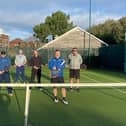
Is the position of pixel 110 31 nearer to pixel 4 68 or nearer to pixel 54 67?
pixel 4 68

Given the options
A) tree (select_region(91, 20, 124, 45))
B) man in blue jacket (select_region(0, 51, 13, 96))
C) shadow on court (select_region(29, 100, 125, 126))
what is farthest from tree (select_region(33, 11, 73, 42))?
shadow on court (select_region(29, 100, 125, 126))

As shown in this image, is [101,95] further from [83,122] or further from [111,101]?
[83,122]

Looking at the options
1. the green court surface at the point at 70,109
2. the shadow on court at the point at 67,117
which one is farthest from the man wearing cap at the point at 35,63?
the shadow on court at the point at 67,117

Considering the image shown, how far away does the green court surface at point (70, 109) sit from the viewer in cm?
1028

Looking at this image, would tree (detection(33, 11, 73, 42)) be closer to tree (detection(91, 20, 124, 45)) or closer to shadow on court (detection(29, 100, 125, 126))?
tree (detection(91, 20, 124, 45))

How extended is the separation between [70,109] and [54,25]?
76.5m

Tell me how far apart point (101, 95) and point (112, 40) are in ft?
182

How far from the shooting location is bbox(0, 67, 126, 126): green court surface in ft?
33.7

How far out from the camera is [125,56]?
37.0 metres

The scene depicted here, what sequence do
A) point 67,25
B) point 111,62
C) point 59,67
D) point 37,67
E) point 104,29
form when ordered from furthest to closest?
point 67,25
point 104,29
point 111,62
point 37,67
point 59,67

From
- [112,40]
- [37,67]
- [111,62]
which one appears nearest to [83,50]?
[111,62]

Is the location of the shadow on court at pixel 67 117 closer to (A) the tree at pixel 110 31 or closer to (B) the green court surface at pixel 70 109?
(B) the green court surface at pixel 70 109

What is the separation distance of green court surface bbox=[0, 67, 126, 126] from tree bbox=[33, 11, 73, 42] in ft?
232

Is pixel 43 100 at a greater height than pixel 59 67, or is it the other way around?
pixel 59 67
